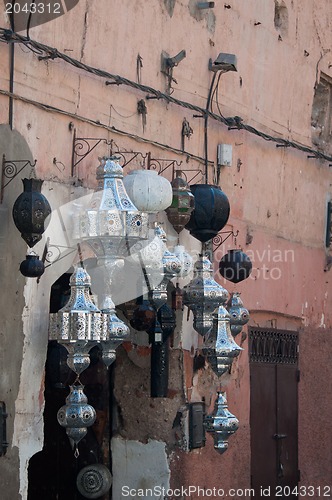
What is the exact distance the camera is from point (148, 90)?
27.6 feet

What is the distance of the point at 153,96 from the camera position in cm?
857

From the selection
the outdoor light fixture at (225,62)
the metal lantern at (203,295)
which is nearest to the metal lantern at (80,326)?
the metal lantern at (203,295)

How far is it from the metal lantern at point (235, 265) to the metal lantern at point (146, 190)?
1.29 meters

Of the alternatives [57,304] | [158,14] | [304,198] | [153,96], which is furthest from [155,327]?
[304,198]

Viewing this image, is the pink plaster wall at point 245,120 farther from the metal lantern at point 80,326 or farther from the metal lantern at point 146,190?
the metal lantern at point 80,326

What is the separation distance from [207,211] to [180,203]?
0.87 ft

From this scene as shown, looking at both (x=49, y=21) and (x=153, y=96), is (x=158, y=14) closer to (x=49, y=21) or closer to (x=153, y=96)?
(x=153, y=96)

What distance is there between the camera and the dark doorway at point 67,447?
30.0 ft

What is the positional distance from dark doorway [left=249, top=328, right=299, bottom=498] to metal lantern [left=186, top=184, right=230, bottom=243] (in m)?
1.68

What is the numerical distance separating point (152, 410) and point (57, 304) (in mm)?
1099

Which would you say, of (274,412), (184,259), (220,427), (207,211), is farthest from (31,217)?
(274,412)

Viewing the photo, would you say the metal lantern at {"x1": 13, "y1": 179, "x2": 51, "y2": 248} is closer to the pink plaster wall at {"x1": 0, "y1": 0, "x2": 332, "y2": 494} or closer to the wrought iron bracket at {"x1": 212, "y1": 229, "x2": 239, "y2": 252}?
the pink plaster wall at {"x1": 0, "y1": 0, "x2": 332, "y2": 494}

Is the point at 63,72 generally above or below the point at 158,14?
below

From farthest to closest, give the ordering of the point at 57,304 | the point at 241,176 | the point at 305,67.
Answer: the point at 305,67
the point at 241,176
the point at 57,304
